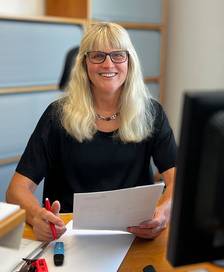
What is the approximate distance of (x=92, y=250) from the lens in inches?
44.9

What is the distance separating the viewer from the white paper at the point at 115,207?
1.08 meters

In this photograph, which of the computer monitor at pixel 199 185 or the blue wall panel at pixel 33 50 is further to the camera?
the blue wall panel at pixel 33 50

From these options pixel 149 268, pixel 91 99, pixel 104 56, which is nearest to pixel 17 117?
pixel 91 99

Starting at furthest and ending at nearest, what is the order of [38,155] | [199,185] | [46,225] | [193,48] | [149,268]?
1. [193,48]
2. [38,155]
3. [46,225]
4. [149,268]
5. [199,185]

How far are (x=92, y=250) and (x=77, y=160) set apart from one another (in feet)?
1.64

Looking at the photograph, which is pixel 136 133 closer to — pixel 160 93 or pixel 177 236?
pixel 177 236

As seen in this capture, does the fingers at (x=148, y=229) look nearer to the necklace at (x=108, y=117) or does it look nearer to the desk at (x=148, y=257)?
the desk at (x=148, y=257)

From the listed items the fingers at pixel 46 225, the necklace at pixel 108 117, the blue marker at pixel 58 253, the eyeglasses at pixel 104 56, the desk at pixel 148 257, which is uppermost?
the eyeglasses at pixel 104 56

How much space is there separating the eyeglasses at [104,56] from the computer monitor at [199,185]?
1.01 metres

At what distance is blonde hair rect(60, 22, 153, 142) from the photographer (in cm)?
159

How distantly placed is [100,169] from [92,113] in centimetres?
22

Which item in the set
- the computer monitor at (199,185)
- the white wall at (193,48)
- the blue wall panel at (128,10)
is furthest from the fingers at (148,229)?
the white wall at (193,48)

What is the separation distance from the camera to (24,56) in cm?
250

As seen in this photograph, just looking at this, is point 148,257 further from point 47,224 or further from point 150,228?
point 47,224
